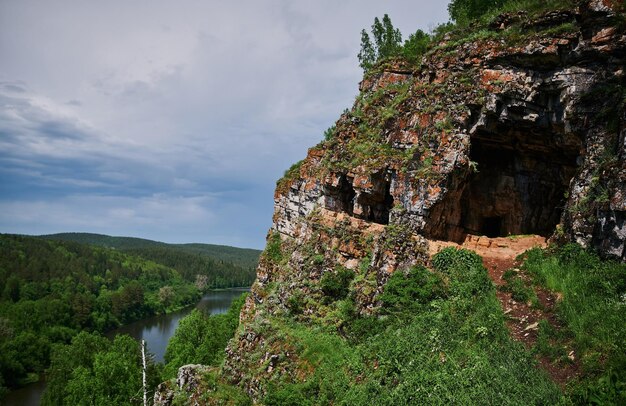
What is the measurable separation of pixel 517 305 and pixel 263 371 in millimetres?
10857

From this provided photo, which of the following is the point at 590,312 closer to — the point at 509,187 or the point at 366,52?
the point at 509,187

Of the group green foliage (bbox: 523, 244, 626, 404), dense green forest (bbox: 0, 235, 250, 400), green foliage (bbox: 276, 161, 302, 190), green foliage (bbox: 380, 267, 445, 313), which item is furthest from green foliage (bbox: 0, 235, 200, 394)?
green foliage (bbox: 523, 244, 626, 404)

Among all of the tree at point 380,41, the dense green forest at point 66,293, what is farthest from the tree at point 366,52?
the dense green forest at point 66,293

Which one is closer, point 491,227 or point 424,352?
point 424,352

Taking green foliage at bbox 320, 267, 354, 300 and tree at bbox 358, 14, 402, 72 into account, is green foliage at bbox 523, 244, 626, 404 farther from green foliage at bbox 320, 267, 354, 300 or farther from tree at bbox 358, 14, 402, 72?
tree at bbox 358, 14, 402, 72

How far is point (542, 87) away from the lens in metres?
18.8

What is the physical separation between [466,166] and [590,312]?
28.7ft

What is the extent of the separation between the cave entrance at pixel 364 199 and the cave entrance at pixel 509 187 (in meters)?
3.69

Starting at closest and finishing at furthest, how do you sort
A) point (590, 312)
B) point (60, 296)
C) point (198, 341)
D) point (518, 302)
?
point (590, 312), point (518, 302), point (198, 341), point (60, 296)

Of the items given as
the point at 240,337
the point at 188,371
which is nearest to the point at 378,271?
the point at 240,337

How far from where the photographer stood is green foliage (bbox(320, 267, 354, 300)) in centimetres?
1862

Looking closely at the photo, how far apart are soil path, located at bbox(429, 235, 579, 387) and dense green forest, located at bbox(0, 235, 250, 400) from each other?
49259mm

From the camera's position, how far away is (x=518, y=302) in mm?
14977

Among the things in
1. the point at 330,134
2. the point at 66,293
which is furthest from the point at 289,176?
the point at 66,293
